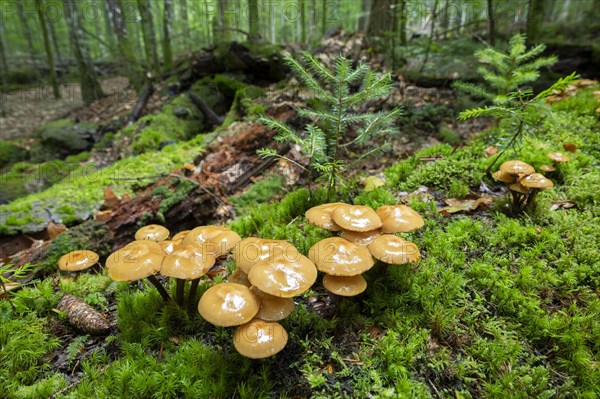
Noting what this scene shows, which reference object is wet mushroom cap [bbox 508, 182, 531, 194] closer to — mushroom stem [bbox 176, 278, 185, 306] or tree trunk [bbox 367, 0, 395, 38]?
mushroom stem [bbox 176, 278, 185, 306]

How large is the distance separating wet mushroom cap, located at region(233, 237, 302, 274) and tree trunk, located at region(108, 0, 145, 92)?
1398 centimetres

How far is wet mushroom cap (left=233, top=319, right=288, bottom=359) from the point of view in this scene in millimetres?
2014

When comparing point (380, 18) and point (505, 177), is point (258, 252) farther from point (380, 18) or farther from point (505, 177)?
point (380, 18)

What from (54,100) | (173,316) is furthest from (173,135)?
(54,100)

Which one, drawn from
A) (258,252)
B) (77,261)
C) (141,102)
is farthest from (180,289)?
(141,102)

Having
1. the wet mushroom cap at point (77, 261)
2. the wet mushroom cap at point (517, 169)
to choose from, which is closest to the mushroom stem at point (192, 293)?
the wet mushroom cap at point (77, 261)

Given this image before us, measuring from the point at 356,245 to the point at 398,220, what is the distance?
476 millimetres

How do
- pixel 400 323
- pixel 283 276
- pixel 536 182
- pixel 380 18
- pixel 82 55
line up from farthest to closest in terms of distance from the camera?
1. pixel 82 55
2. pixel 380 18
3. pixel 536 182
4. pixel 400 323
5. pixel 283 276

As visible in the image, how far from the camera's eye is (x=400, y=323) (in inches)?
101

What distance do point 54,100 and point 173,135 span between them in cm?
1912

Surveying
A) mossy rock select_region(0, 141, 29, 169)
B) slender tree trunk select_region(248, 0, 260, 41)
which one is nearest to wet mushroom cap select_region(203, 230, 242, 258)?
slender tree trunk select_region(248, 0, 260, 41)

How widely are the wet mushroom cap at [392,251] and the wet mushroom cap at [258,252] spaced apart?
0.62 metres

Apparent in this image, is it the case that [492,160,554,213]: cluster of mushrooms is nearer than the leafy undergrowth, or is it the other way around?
the leafy undergrowth

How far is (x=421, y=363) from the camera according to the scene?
7.75 ft
